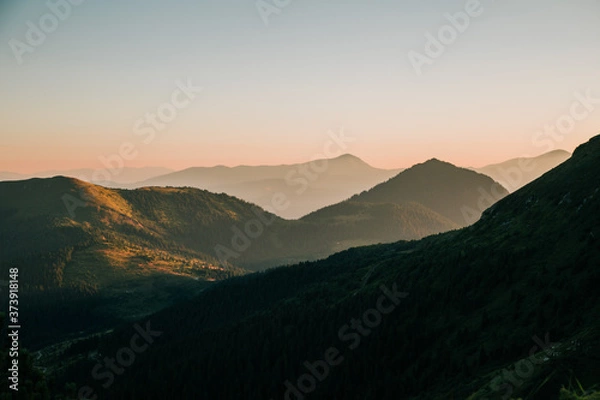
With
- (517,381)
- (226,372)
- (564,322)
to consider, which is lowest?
(564,322)

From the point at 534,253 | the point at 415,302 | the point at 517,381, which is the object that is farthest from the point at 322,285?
the point at 517,381

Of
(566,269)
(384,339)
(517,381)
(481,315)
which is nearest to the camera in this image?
(517,381)

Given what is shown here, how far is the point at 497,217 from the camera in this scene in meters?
143

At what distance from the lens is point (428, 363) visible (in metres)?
86.4

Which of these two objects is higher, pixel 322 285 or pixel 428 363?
pixel 322 285

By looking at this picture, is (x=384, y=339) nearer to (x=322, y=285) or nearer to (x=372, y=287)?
(x=372, y=287)

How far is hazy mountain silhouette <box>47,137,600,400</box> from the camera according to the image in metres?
65.5

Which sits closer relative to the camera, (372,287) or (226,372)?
(226,372)

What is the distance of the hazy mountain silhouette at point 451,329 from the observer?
215 feet

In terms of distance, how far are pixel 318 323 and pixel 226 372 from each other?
1232 inches

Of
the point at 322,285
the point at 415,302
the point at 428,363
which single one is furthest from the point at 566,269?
the point at 322,285

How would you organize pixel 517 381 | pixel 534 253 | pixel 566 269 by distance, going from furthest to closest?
Result: pixel 534 253 → pixel 566 269 → pixel 517 381

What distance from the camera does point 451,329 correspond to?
306 feet

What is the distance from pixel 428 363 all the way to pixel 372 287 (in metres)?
66.9
